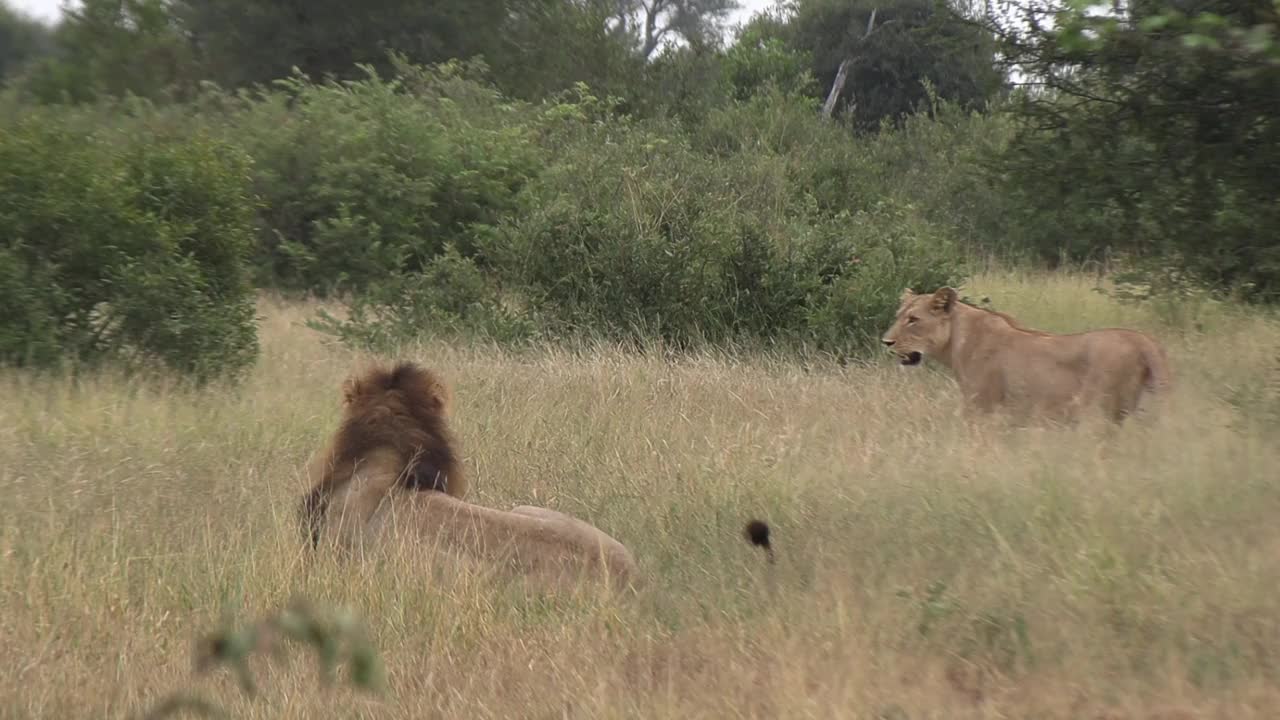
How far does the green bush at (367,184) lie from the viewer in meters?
16.1

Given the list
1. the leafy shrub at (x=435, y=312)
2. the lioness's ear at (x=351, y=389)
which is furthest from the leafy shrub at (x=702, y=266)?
the lioness's ear at (x=351, y=389)

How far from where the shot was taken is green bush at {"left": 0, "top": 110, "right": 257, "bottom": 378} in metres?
9.46

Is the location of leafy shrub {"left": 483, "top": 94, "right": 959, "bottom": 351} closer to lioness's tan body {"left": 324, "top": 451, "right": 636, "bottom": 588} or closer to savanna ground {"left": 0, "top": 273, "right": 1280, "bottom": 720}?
savanna ground {"left": 0, "top": 273, "right": 1280, "bottom": 720}

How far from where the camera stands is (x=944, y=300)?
809 centimetres

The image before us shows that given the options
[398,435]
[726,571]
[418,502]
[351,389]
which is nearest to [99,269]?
[351,389]

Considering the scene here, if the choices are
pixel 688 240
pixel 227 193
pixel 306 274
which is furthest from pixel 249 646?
pixel 306 274

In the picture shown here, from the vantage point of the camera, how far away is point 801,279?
1193cm

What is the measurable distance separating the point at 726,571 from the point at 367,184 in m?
12.2

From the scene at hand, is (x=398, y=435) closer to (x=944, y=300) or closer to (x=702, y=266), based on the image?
(x=944, y=300)

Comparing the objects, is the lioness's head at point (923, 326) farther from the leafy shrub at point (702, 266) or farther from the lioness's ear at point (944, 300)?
the leafy shrub at point (702, 266)

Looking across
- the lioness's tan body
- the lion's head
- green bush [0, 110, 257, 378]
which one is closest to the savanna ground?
the lioness's tan body

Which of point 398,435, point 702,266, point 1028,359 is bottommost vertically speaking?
point 702,266

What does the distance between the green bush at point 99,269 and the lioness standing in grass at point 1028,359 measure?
4.93m

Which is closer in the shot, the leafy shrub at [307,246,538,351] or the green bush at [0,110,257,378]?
the green bush at [0,110,257,378]
